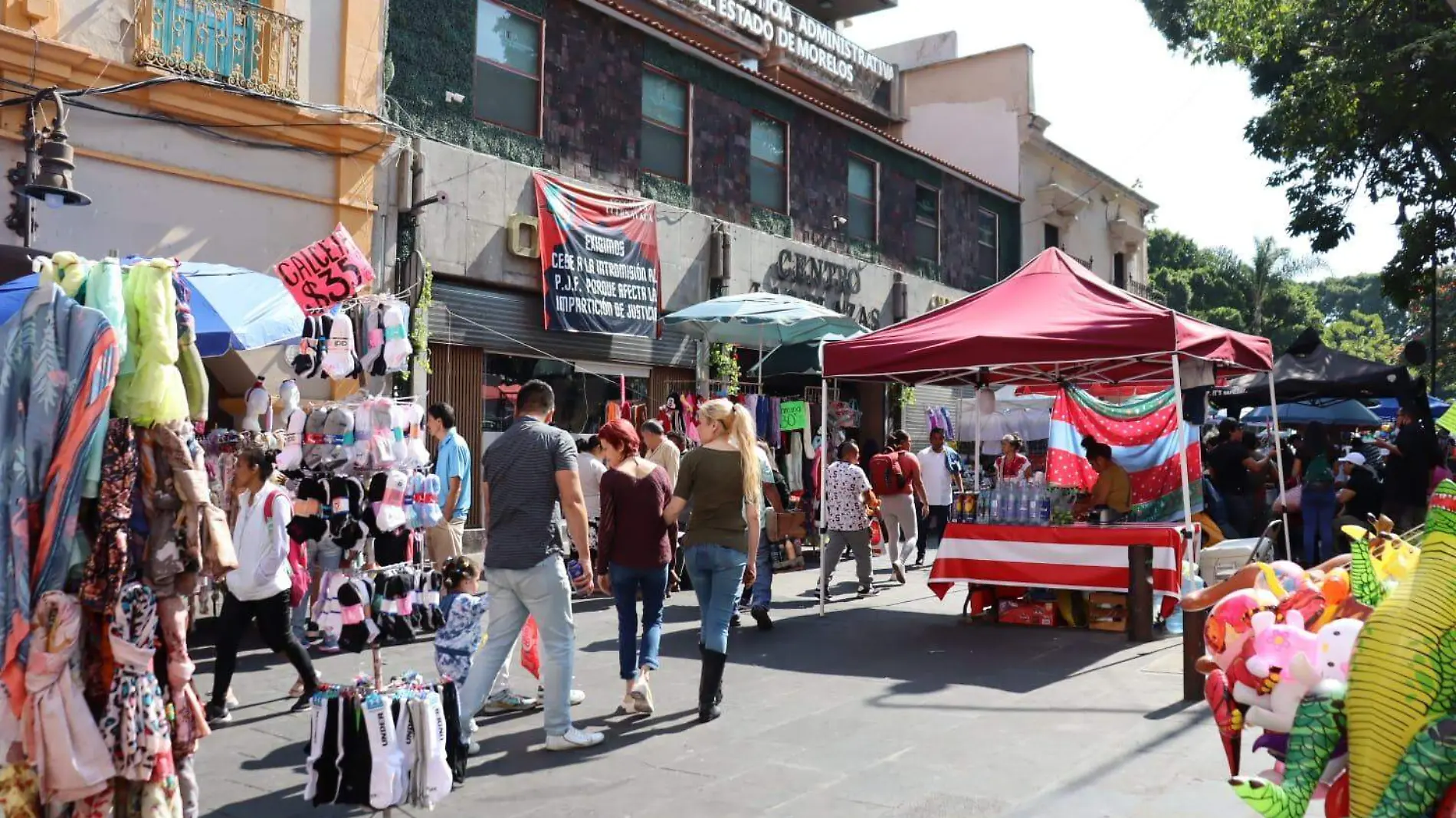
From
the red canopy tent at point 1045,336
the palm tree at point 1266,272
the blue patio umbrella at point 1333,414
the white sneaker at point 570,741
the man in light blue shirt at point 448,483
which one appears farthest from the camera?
the palm tree at point 1266,272

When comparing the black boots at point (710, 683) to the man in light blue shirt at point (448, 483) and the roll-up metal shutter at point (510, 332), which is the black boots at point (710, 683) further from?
the roll-up metal shutter at point (510, 332)

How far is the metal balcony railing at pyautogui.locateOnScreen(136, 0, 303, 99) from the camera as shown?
11008mm

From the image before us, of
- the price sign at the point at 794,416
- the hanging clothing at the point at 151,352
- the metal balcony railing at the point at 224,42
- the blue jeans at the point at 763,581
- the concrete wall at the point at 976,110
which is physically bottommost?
the blue jeans at the point at 763,581

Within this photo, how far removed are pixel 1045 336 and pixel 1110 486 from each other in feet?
6.33

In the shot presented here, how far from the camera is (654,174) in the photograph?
55.2 ft

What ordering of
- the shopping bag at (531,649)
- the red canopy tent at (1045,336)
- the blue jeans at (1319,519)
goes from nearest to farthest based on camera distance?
the shopping bag at (531,649), the red canopy tent at (1045,336), the blue jeans at (1319,519)

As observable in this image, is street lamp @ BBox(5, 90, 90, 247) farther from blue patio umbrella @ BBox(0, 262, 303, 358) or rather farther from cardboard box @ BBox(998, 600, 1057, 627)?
cardboard box @ BBox(998, 600, 1057, 627)

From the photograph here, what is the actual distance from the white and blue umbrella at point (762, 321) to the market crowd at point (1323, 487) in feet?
15.7

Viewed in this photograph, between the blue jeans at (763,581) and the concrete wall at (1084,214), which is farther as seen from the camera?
the concrete wall at (1084,214)

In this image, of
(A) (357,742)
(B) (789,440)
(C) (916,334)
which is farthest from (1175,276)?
(A) (357,742)

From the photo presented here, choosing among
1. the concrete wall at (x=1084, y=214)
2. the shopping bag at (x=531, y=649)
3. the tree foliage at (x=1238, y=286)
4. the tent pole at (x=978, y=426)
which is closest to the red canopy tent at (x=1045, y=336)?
the tent pole at (x=978, y=426)

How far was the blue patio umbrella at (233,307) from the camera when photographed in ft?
26.7

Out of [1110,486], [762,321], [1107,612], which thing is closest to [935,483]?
[762,321]

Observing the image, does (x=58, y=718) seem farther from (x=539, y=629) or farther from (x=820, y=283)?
(x=820, y=283)
